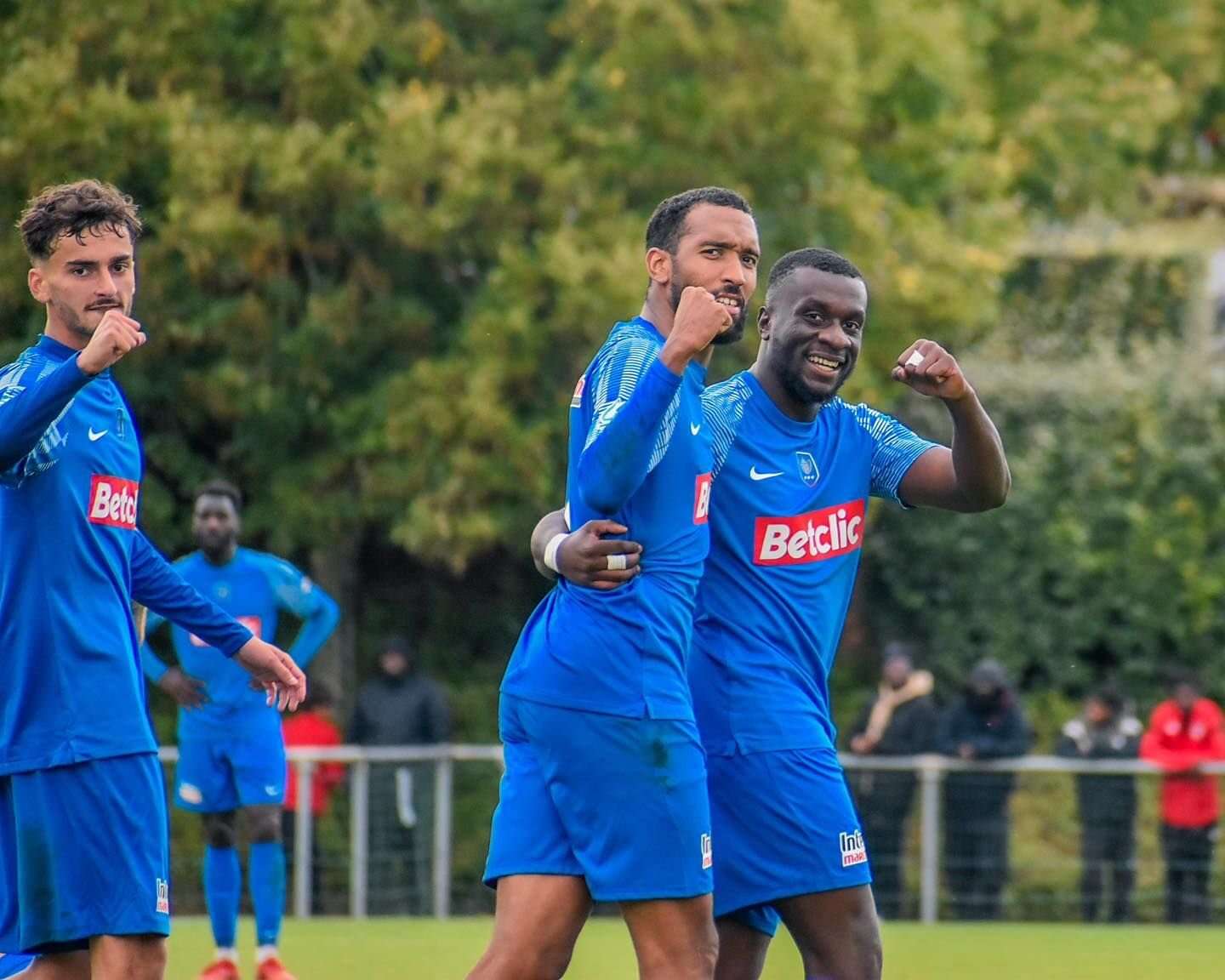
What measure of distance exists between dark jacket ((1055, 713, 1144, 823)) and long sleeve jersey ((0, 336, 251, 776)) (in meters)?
12.3

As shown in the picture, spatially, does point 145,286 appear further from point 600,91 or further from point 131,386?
point 600,91

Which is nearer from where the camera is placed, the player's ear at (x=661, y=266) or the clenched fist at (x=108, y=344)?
the clenched fist at (x=108, y=344)

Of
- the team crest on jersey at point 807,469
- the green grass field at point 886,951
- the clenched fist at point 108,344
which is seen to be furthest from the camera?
the green grass field at point 886,951

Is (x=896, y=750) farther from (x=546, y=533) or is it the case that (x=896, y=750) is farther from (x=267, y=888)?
(x=546, y=533)

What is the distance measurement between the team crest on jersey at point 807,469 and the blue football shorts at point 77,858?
2.08m

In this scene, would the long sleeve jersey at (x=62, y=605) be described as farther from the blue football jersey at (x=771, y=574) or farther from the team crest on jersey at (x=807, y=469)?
the team crest on jersey at (x=807, y=469)

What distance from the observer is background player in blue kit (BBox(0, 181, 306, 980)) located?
6.09 meters

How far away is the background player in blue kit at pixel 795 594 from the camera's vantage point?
6496 mm

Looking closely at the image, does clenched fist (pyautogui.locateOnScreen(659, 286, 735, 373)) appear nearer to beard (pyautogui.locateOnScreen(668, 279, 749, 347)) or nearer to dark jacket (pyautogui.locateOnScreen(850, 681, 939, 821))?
beard (pyautogui.locateOnScreen(668, 279, 749, 347))

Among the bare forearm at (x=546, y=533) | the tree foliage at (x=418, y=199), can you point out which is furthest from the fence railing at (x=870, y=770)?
the bare forearm at (x=546, y=533)

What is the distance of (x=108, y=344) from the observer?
579 centimetres

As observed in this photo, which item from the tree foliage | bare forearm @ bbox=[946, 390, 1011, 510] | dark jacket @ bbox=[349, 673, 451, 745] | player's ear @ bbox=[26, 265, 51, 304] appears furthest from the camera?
the tree foliage

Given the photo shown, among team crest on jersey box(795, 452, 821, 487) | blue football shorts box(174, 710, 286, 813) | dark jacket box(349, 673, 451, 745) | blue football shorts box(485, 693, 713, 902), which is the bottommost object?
dark jacket box(349, 673, 451, 745)

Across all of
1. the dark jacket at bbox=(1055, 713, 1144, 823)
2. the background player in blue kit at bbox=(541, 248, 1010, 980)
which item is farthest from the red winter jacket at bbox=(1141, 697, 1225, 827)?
the background player in blue kit at bbox=(541, 248, 1010, 980)
